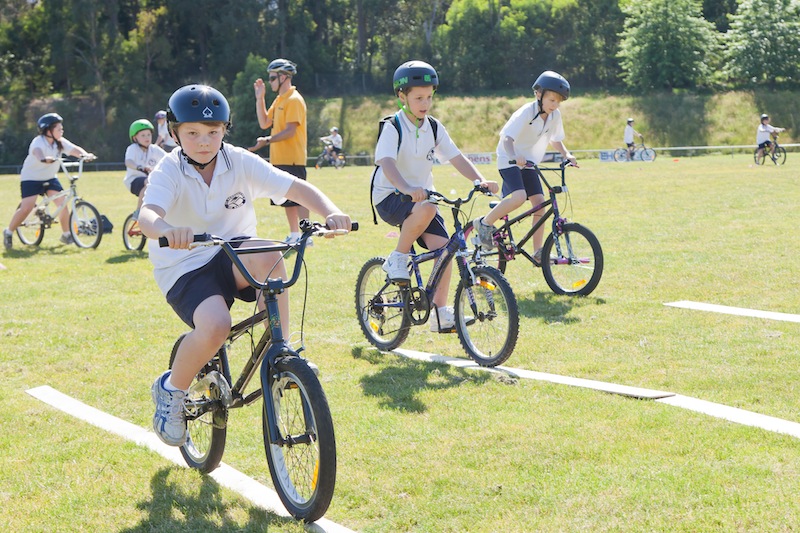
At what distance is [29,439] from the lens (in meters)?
5.61

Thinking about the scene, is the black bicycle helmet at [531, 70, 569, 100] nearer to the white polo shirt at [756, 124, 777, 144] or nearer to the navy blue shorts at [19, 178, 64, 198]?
the navy blue shorts at [19, 178, 64, 198]

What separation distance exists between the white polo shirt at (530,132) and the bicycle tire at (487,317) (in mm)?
3122

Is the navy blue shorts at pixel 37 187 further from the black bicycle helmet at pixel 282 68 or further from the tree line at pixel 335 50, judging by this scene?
the tree line at pixel 335 50

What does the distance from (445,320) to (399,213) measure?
95cm

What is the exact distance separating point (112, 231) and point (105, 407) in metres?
11.0

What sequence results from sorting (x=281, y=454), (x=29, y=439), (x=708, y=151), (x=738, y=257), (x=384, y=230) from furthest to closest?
(x=708, y=151) < (x=384, y=230) < (x=738, y=257) < (x=29, y=439) < (x=281, y=454)

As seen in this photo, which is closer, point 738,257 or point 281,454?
point 281,454

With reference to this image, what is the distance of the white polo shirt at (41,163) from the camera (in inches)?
557

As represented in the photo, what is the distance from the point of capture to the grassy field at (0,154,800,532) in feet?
14.1

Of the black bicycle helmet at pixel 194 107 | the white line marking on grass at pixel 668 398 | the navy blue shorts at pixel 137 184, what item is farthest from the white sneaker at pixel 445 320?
the navy blue shorts at pixel 137 184

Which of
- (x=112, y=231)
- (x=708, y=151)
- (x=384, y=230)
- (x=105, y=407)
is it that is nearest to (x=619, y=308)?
(x=105, y=407)

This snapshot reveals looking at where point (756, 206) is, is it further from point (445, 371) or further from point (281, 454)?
point (281, 454)

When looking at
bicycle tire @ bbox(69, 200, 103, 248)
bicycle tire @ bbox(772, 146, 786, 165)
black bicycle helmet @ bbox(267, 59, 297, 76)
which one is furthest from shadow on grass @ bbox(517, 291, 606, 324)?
bicycle tire @ bbox(772, 146, 786, 165)

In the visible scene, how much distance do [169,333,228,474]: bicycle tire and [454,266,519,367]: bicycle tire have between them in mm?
2457
